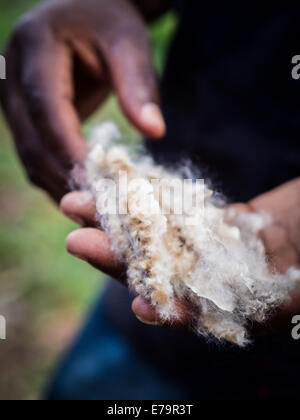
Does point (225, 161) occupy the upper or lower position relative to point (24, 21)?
lower

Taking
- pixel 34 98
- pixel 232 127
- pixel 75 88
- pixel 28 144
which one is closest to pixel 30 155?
pixel 28 144

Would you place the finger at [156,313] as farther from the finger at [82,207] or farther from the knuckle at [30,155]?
the knuckle at [30,155]

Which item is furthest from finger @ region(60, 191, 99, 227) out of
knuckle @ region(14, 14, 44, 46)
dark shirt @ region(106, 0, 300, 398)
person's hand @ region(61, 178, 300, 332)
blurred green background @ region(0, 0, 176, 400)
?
blurred green background @ region(0, 0, 176, 400)

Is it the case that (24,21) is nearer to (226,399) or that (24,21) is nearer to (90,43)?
(90,43)

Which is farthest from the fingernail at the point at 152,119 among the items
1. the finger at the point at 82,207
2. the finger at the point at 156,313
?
the finger at the point at 156,313

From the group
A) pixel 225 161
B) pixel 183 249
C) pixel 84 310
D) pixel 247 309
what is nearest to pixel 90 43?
pixel 225 161

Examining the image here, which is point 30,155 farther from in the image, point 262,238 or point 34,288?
point 34,288
